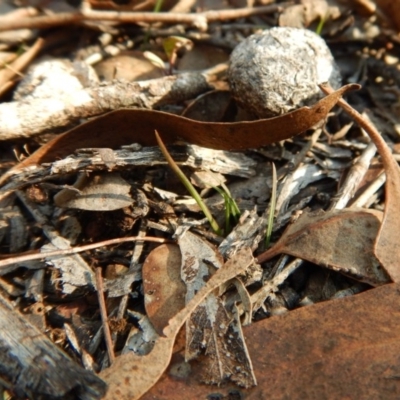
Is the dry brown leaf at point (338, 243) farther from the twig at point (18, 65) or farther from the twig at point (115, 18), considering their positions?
the twig at point (18, 65)

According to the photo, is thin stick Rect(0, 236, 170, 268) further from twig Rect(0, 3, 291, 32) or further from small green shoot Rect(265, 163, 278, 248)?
twig Rect(0, 3, 291, 32)

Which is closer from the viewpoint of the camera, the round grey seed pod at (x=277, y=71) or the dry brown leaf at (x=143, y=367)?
the dry brown leaf at (x=143, y=367)

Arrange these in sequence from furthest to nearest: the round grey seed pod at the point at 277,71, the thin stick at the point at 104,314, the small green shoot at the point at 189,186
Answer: the round grey seed pod at the point at 277,71
the small green shoot at the point at 189,186
the thin stick at the point at 104,314

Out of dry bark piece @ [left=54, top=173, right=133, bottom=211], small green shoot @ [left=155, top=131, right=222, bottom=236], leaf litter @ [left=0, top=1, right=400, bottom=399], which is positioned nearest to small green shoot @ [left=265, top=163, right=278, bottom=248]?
leaf litter @ [left=0, top=1, right=400, bottom=399]

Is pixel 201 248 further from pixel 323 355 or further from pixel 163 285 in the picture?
pixel 323 355

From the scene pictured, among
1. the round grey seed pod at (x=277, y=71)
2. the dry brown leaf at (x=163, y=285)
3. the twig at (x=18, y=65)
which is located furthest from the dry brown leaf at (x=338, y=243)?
the twig at (x=18, y=65)

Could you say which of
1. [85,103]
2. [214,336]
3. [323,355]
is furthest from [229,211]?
[85,103]

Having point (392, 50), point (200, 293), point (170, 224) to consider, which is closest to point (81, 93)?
point (170, 224)
